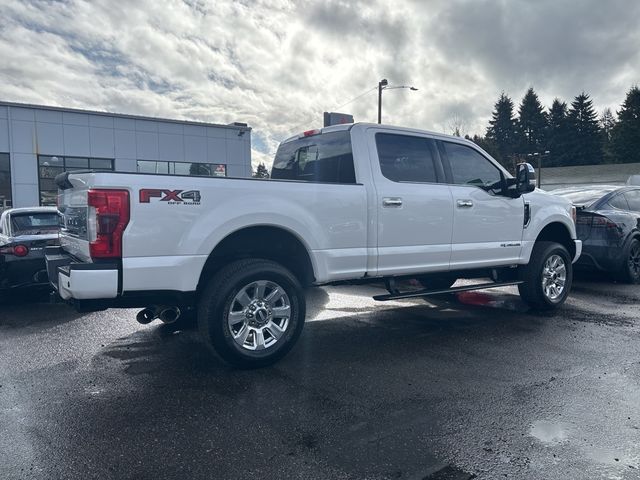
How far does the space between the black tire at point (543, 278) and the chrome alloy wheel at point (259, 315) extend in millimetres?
3519

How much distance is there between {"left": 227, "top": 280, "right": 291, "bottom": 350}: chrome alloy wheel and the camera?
4.04 m

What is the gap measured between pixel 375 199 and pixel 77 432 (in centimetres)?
308

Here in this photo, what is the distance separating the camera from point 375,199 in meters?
4.66

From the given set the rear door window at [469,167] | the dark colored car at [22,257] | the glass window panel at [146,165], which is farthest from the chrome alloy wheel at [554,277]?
the glass window panel at [146,165]

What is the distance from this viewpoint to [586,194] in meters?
8.91

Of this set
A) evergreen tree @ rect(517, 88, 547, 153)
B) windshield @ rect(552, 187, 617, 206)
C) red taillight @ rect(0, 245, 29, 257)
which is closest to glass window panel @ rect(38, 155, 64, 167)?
red taillight @ rect(0, 245, 29, 257)

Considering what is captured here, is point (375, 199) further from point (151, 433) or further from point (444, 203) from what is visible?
point (151, 433)

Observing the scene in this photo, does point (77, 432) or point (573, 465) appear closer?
point (573, 465)

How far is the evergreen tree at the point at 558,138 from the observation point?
7131 centimetres

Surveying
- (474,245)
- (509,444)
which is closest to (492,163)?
(474,245)

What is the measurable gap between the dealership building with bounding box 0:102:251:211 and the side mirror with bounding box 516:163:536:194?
16661mm

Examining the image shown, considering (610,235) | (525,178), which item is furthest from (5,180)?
(610,235)

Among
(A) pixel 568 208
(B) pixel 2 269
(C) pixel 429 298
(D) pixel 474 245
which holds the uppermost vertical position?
(A) pixel 568 208

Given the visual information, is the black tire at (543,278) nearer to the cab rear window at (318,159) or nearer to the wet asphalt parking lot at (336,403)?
the wet asphalt parking lot at (336,403)
